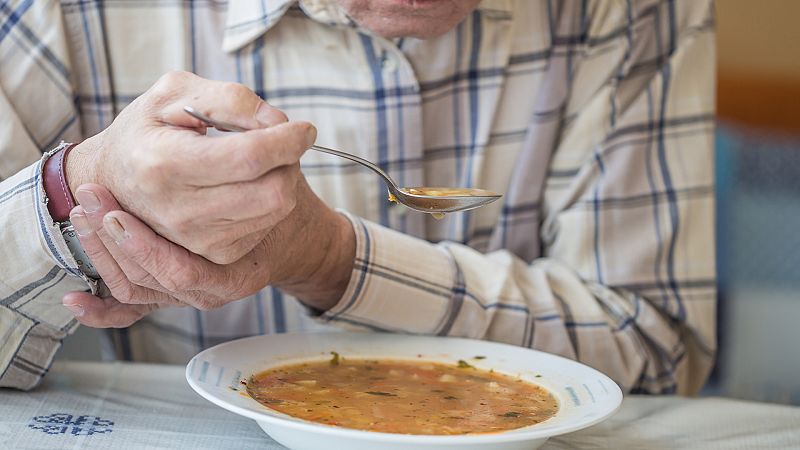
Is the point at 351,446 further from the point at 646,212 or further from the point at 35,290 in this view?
the point at 646,212

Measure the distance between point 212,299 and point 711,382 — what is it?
166 cm

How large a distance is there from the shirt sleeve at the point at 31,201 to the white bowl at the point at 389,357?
24 centimetres

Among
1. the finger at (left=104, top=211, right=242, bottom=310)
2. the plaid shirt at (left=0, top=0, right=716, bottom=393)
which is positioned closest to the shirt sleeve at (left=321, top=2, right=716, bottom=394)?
the plaid shirt at (left=0, top=0, right=716, bottom=393)

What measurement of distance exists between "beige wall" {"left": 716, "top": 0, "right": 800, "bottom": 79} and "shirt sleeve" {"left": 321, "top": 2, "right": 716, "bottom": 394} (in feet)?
3.00

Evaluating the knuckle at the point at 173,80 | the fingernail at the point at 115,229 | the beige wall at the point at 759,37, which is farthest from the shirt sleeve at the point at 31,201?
the beige wall at the point at 759,37

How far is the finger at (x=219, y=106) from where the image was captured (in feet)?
3.19

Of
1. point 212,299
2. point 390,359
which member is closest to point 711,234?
point 390,359

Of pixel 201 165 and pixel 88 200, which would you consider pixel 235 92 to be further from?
pixel 88 200

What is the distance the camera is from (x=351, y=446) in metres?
0.91

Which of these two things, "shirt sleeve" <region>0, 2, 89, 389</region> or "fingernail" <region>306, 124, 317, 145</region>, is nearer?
"fingernail" <region>306, 124, 317, 145</region>

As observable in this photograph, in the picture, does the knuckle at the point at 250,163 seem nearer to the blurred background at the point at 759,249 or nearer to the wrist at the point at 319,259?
the wrist at the point at 319,259

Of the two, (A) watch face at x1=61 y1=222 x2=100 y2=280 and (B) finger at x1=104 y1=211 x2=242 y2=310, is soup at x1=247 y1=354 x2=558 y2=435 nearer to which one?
(B) finger at x1=104 y1=211 x2=242 y2=310

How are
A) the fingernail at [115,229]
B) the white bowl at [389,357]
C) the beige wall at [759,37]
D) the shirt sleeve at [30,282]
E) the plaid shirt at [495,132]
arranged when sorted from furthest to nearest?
the beige wall at [759,37], the plaid shirt at [495,132], the shirt sleeve at [30,282], the fingernail at [115,229], the white bowl at [389,357]

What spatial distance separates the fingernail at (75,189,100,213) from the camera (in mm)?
1032
